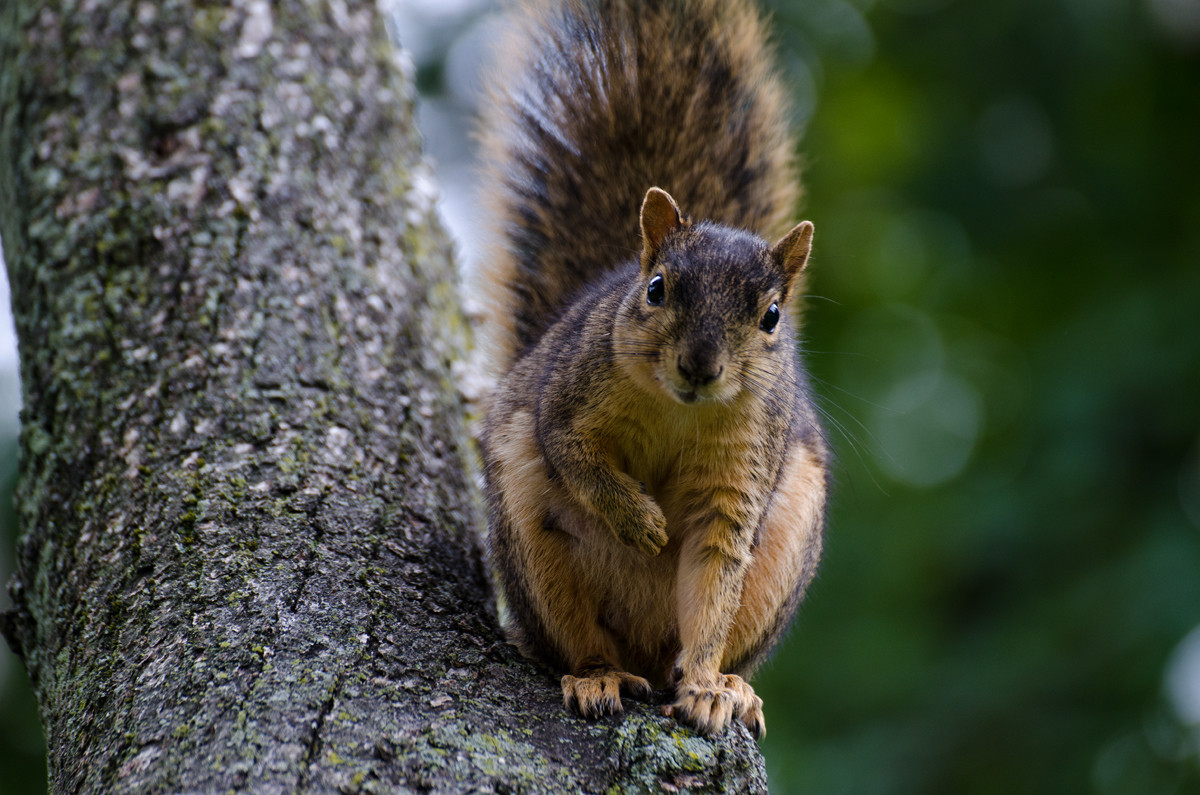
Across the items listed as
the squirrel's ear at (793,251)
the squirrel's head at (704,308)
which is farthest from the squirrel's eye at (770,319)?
the squirrel's ear at (793,251)

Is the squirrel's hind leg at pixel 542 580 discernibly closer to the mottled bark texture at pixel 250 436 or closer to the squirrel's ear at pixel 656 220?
the mottled bark texture at pixel 250 436

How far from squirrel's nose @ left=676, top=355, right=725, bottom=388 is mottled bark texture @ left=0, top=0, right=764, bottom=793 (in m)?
0.61

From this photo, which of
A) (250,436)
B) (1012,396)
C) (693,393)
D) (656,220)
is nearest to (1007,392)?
(1012,396)

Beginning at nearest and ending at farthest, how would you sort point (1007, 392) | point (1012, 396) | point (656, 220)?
point (656, 220) < point (1012, 396) < point (1007, 392)

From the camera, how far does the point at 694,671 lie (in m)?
2.13

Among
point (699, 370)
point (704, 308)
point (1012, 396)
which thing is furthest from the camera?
point (1012, 396)

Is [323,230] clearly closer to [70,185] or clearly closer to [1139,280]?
[70,185]

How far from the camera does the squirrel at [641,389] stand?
2.17m

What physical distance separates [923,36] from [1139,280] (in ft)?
5.13

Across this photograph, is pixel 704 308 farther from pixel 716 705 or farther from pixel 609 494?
pixel 716 705

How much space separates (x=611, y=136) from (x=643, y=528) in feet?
4.18

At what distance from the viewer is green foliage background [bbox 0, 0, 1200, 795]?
12.6 ft

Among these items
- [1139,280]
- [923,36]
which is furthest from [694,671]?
[923,36]

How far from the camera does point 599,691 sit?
1.85 metres
